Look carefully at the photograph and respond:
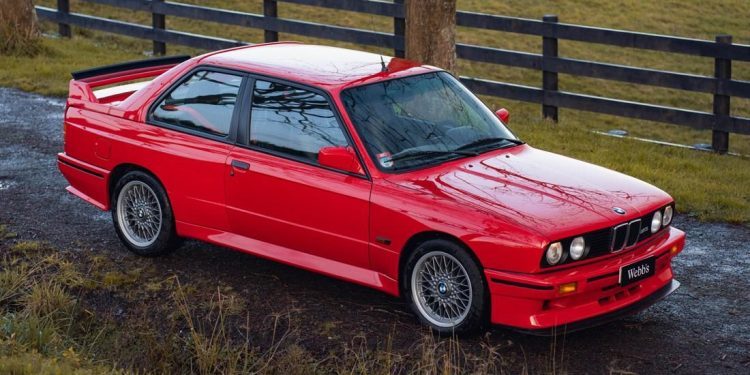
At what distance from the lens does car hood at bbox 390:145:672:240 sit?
21.5ft

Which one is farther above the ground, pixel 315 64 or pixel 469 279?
pixel 315 64

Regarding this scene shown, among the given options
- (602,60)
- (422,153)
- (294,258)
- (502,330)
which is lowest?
(502,330)

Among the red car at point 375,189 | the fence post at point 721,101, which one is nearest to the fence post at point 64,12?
the red car at point 375,189

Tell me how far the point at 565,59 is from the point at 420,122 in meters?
6.62

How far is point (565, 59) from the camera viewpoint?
13711mm

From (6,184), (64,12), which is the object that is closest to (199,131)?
(6,184)

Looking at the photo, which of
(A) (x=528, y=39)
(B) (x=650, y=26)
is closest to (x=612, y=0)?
(B) (x=650, y=26)

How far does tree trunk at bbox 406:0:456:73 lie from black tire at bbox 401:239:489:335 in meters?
5.04

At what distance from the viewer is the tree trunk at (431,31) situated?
37.8 feet

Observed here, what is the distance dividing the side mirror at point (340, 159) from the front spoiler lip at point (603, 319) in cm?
140

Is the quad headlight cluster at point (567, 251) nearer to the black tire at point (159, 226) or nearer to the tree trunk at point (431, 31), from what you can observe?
the black tire at point (159, 226)

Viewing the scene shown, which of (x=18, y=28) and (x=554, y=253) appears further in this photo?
(x=18, y=28)

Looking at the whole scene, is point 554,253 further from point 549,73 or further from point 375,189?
point 549,73

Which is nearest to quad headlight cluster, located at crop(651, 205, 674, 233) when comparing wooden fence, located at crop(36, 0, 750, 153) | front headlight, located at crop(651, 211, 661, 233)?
front headlight, located at crop(651, 211, 661, 233)
